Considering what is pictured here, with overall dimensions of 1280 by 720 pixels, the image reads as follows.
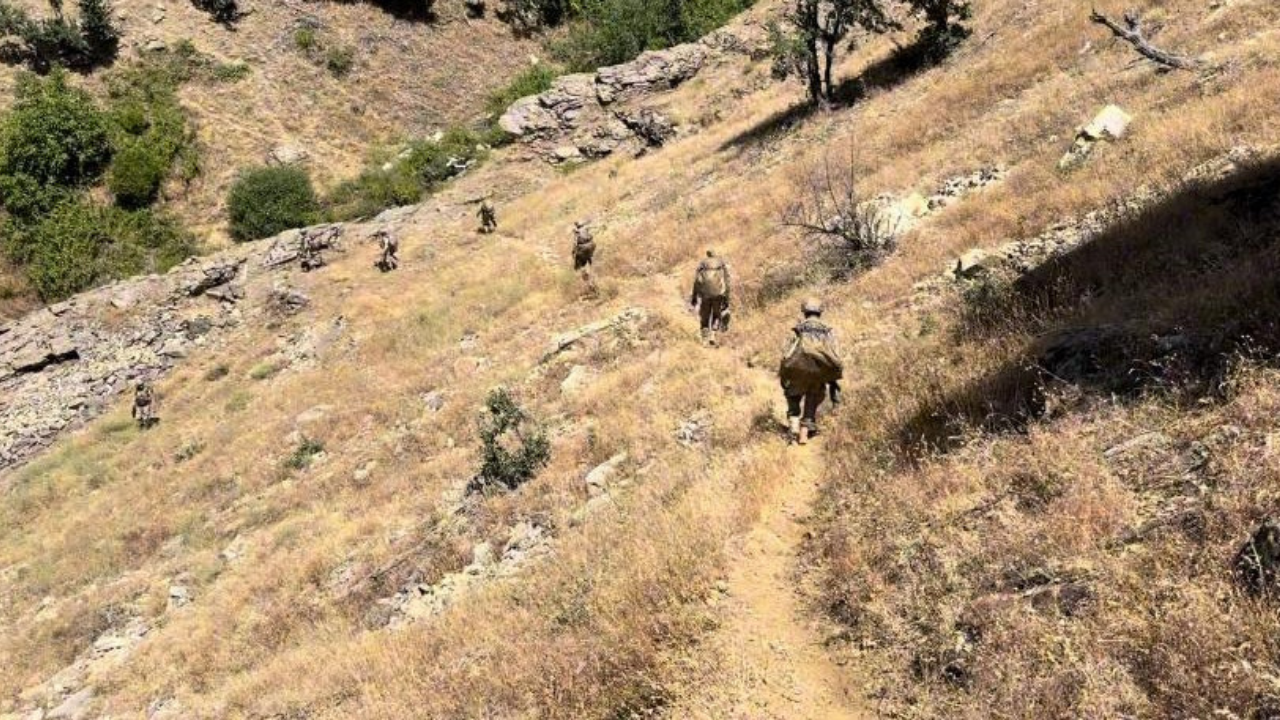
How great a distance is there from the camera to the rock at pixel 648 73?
44781 mm

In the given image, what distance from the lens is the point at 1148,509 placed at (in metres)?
5.13

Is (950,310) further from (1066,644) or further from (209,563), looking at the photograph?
(209,563)

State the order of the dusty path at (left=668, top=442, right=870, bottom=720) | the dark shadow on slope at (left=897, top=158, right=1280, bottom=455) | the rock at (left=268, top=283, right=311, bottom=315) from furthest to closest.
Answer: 1. the rock at (left=268, top=283, right=311, bottom=315)
2. the dark shadow on slope at (left=897, top=158, right=1280, bottom=455)
3. the dusty path at (left=668, top=442, right=870, bottom=720)

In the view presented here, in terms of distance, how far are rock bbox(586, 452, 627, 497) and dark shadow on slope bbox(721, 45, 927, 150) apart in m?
21.4

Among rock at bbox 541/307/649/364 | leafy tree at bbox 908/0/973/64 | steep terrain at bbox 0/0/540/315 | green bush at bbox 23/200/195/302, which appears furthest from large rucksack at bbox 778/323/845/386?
steep terrain at bbox 0/0/540/315

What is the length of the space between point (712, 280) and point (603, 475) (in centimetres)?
521

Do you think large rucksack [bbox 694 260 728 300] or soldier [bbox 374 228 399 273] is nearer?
large rucksack [bbox 694 260 728 300]

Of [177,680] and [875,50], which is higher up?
[875,50]

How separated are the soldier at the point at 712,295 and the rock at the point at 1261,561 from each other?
1128 cm

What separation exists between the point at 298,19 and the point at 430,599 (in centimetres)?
5156

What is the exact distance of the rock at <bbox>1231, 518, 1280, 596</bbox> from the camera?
157 inches

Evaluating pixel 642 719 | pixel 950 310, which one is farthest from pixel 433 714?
pixel 950 310

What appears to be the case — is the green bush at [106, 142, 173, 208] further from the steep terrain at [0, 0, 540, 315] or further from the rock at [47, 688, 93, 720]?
the rock at [47, 688, 93, 720]

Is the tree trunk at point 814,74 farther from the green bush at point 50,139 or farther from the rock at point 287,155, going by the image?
the green bush at point 50,139
